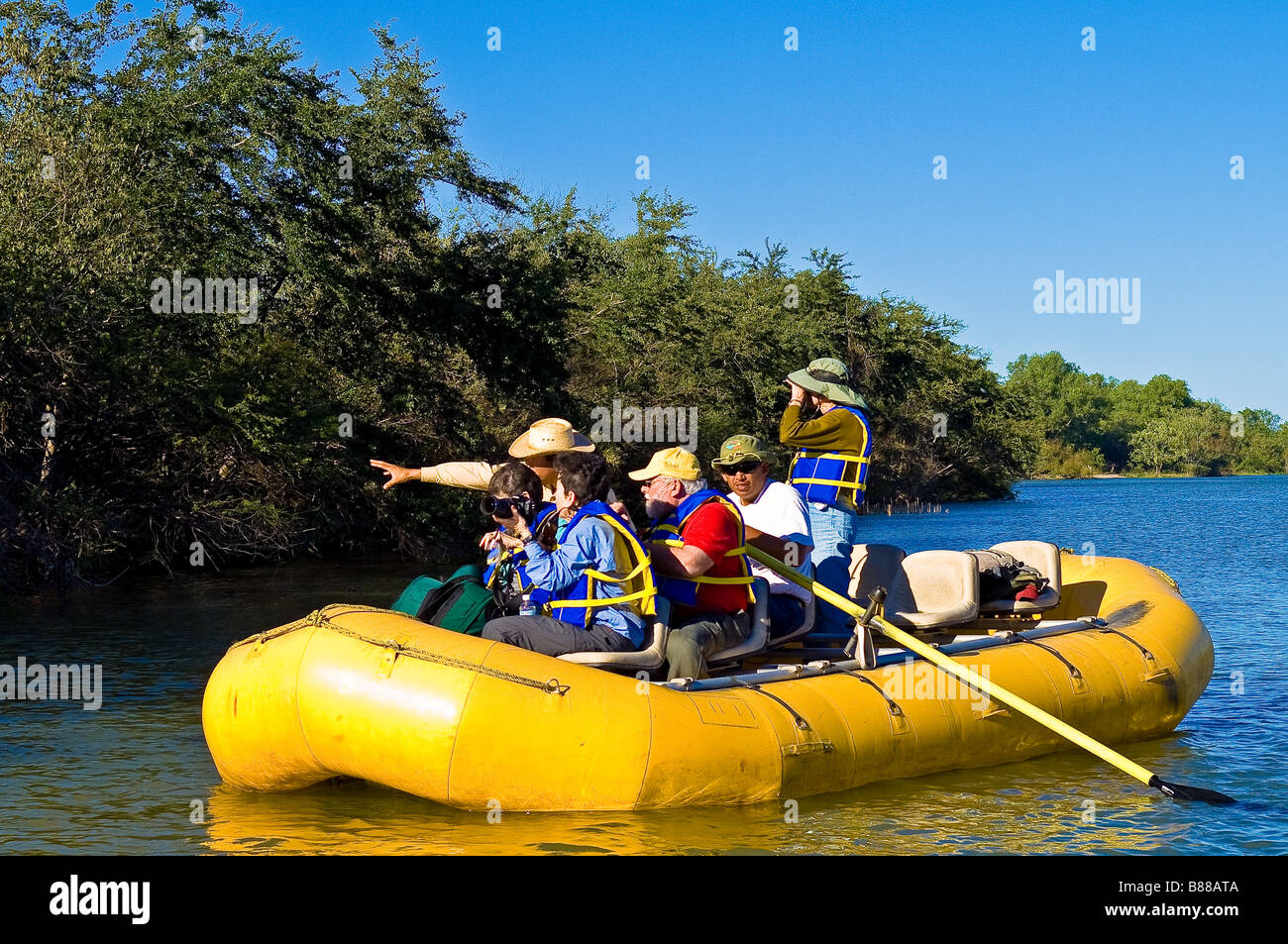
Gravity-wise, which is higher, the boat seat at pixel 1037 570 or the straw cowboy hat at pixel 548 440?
the straw cowboy hat at pixel 548 440

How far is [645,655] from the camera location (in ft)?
22.6

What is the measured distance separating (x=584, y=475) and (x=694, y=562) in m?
0.84

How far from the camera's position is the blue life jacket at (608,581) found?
6.64 metres

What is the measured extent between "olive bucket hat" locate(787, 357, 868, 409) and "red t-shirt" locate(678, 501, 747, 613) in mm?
1813

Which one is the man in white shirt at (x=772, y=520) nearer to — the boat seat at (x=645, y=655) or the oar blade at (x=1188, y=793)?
the boat seat at (x=645, y=655)

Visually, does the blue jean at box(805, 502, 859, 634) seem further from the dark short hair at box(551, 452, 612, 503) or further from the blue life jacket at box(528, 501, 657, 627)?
the dark short hair at box(551, 452, 612, 503)

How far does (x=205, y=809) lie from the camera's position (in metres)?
7.07

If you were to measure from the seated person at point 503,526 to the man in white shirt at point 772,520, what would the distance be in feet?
3.86

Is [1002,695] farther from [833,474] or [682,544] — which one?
[682,544]

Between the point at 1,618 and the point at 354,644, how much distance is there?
30.5 ft

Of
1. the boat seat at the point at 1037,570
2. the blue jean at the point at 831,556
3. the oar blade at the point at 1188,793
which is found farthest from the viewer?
the boat seat at the point at 1037,570

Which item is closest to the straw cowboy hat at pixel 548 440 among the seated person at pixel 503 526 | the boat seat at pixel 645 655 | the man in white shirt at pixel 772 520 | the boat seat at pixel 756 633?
the seated person at pixel 503 526

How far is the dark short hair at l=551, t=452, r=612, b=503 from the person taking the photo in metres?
6.69

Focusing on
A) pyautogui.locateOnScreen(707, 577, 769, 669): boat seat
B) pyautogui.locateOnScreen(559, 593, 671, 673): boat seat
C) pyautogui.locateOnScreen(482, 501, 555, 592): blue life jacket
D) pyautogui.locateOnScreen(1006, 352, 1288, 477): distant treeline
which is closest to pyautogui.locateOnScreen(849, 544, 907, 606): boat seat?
pyautogui.locateOnScreen(707, 577, 769, 669): boat seat
